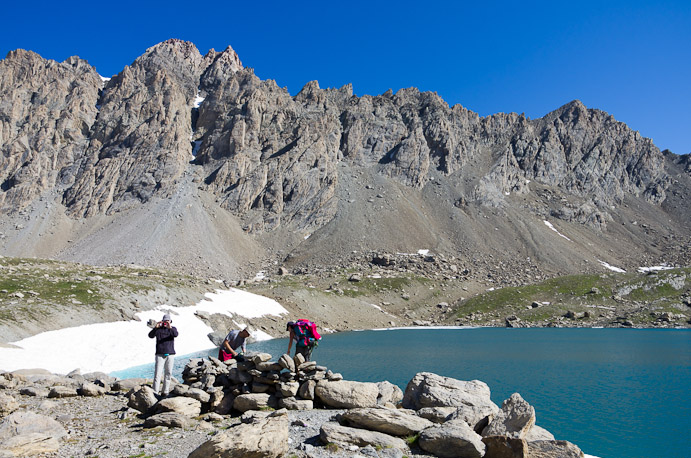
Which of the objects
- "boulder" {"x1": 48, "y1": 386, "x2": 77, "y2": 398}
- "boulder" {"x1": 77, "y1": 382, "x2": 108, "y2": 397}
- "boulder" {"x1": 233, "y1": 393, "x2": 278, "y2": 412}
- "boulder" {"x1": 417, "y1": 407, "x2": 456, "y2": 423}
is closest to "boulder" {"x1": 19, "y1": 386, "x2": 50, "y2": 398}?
"boulder" {"x1": 48, "y1": 386, "x2": 77, "y2": 398}

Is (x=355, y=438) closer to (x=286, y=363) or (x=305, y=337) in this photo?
(x=286, y=363)

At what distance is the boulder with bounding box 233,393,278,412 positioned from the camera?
16734 millimetres

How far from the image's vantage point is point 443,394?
17.0 meters

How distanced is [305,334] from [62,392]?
12.5 metres

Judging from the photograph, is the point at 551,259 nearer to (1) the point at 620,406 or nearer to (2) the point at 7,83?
(1) the point at 620,406

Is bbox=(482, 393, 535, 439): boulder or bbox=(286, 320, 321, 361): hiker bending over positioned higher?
bbox=(286, 320, 321, 361): hiker bending over

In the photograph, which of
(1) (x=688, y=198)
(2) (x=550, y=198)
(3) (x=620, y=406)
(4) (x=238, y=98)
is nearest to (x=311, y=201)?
(4) (x=238, y=98)

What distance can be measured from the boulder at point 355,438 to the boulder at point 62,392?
15176 mm

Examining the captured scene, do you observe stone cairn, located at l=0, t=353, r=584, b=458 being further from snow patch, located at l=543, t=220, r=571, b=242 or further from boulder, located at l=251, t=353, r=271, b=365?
snow patch, located at l=543, t=220, r=571, b=242

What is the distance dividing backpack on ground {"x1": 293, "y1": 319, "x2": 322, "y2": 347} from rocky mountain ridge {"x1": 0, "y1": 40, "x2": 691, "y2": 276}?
108483mm

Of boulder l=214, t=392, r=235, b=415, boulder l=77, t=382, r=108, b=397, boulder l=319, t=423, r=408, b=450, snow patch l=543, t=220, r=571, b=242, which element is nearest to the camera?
boulder l=319, t=423, r=408, b=450

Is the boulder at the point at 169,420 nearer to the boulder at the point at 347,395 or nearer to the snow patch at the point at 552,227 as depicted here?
the boulder at the point at 347,395

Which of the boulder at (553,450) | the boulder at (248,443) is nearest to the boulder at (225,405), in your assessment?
the boulder at (248,443)

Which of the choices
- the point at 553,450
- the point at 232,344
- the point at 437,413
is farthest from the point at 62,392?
the point at 553,450
